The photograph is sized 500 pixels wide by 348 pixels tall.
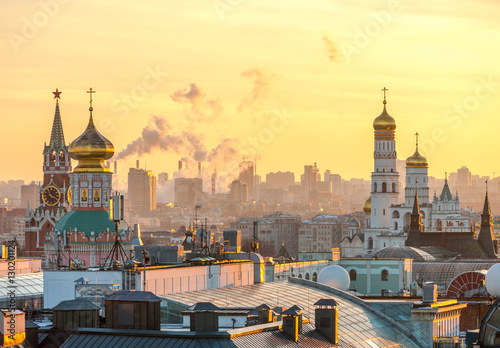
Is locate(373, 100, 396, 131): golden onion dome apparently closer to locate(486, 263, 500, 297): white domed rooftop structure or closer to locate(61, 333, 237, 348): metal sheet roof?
locate(486, 263, 500, 297): white domed rooftop structure

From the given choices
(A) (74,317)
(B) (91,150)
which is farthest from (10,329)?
(B) (91,150)

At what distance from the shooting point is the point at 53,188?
427 ft

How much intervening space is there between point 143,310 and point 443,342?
1310 cm

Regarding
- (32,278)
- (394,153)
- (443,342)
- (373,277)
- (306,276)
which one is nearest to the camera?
(443,342)

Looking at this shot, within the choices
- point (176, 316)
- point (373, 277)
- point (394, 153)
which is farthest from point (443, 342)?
point (394, 153)

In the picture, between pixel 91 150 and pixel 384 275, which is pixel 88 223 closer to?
pixel 91 150

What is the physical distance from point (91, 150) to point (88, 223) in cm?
529

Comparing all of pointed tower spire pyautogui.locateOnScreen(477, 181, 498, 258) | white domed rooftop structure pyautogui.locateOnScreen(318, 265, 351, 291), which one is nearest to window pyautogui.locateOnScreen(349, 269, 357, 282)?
white domed rooftop structure pyautogui.locateOnScreen(318, 265, 351, 291)

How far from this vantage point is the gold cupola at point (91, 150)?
334ft

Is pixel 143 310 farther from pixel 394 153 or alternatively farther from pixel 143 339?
pixel 394 153

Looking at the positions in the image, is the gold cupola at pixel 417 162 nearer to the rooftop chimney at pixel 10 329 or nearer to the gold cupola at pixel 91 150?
the gold cupola at pixel 91 150

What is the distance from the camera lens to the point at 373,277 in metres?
89.1

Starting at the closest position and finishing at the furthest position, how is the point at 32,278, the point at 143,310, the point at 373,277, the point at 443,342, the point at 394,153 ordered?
the point at 143,310 → the point at 443,342 → the point at 32,278 → the point at 373,277 → the point at 394,153

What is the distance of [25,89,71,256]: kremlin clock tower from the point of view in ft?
422
